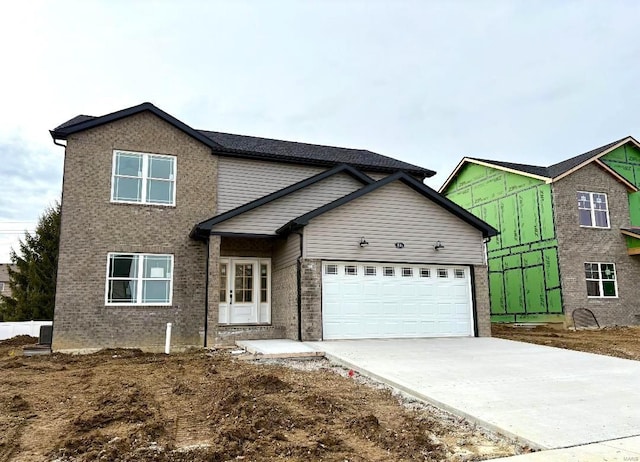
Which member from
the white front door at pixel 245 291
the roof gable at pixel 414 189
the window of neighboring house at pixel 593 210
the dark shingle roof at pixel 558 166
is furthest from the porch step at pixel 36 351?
the window of neighboring house at pixel 593 210

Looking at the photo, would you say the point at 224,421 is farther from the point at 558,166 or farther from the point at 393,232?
the point at 558,166

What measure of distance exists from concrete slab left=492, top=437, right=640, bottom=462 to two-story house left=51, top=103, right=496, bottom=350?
28.3 ft

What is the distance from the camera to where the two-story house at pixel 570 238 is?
1956 centimetres

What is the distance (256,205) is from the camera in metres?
13.5

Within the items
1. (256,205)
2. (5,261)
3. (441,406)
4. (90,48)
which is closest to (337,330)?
(256,205)

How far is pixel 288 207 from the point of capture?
14289 millimetres

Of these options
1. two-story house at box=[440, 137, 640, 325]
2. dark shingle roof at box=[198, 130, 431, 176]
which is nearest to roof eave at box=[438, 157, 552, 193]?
two-story house at box=[440, 137, 640, 325]

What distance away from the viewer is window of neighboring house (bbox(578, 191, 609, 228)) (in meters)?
20.3

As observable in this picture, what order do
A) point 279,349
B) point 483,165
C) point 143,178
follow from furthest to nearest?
A: 1. point 483,165
2. point 143,178
3. point 279,349

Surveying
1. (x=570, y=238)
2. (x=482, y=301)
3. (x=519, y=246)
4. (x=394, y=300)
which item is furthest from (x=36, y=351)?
(x=570, y=238)

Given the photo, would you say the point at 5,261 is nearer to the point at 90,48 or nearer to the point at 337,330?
the point at 90,48

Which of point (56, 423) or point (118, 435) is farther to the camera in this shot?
point (56, 423)

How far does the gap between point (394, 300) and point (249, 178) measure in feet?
19.8

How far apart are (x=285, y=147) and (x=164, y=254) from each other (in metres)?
6.18
